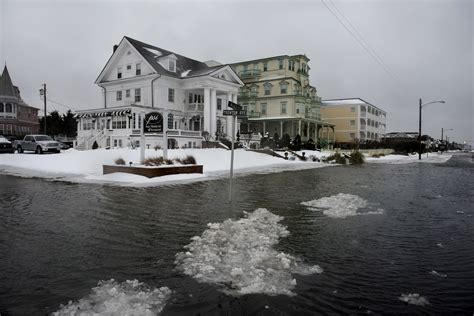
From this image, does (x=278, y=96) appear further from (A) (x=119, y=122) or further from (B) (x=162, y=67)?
(A) (x=119, y=122)

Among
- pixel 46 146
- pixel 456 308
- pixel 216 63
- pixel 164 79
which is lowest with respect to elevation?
pixel 456 308

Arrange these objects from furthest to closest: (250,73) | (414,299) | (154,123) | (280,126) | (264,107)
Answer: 1. (250,73)
2. (264,107)
3. (280,126)
4. (154,123)
5. (414,299)

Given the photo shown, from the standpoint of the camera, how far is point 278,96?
5616 centimetres

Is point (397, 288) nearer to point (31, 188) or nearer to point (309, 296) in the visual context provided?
point (309, 296)

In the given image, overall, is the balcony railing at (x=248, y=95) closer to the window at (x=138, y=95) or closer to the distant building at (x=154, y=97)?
the distant building at (x=154, y=97)

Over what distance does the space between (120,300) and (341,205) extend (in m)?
7.46

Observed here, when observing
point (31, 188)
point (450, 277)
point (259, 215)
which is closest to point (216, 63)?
point (31, 188)

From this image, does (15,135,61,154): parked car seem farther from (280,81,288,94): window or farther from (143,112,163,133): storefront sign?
(280,81,288,94): window

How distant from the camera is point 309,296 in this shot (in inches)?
152

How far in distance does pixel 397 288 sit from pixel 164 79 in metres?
35.4

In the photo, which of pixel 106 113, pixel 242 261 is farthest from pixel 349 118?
pixel 242 261

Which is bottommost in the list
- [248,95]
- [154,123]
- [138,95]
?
[154,123]

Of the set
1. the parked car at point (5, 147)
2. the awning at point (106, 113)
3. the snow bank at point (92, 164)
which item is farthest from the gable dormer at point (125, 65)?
the snow bank at point (92, 164)

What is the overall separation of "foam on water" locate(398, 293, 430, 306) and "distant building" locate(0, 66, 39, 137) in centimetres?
6890
